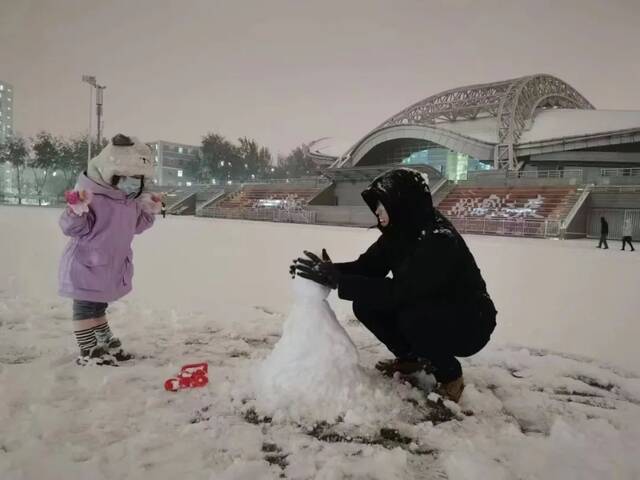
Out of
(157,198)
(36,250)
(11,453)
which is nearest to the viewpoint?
(11,453)

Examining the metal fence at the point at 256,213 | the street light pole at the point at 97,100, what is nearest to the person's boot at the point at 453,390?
the street light pole at the point at 97,100

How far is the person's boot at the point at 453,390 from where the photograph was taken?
1.80m

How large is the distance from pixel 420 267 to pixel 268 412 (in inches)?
33.7

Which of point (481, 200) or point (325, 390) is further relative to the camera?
point (481, 200)

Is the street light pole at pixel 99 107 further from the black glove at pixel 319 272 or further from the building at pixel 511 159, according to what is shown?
the building at pixel 511 159

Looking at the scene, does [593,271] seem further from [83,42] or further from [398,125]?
[398,125]

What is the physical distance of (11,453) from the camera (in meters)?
1.28

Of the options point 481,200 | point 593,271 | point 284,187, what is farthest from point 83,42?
point 284,187

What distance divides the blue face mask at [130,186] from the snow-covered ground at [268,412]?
91 centimetres

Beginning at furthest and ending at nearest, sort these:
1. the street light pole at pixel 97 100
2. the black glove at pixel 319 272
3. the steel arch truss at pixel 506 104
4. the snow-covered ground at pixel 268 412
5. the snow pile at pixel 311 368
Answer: the steel arch truss at pixel 506 104 → the street light pole at pixel 97 100 → the black glove at pixel 319 272 → the snow pile at pixel 311 368 → the snow-covered ground at pixel 268 412

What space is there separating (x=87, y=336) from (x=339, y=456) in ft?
5.06

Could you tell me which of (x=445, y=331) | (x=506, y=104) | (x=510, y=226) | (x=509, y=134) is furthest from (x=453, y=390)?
(x=506, y=104)

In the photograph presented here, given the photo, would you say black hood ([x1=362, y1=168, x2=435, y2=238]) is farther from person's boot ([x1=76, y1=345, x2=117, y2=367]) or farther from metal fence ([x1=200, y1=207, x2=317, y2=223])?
metal fence ([x1=200, y1=207, x2=317, y2=223])

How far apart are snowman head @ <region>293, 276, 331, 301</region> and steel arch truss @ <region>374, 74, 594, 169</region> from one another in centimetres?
2255
